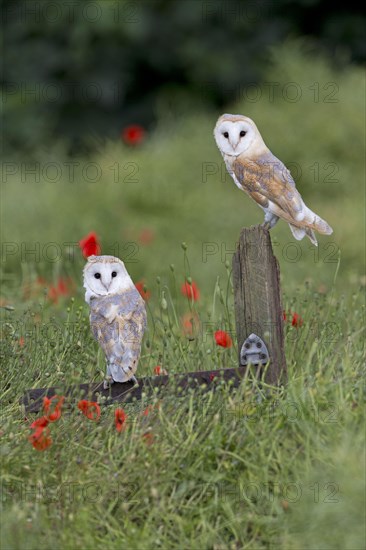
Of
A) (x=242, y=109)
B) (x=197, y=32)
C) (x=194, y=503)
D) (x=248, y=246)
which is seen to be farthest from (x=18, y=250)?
(x=197, y=32)

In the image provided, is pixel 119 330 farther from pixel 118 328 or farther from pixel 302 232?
pixel 302 232

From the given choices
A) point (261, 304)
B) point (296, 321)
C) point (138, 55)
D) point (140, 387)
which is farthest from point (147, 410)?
point (138, 55)

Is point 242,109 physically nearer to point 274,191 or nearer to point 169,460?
point 274,191

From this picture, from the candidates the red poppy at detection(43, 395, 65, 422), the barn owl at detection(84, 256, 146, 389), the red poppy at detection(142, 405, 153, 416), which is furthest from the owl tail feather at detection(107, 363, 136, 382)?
the red poppy at detection(43, 395, 65, 422)

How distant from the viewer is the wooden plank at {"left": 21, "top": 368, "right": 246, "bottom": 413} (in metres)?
3.95

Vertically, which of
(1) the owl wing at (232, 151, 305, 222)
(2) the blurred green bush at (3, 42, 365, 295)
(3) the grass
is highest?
(2) the blurred green bush at (3, 42, 365, 295)

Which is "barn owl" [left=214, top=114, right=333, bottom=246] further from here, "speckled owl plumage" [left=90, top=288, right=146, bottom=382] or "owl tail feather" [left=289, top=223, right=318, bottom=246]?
"speckled owl plumage" [left=90, top=288, right=146, bottom=382]

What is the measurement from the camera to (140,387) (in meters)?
4.07

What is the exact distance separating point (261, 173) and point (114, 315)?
841mm

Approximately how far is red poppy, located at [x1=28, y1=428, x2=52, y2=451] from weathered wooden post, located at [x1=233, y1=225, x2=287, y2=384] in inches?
36.4

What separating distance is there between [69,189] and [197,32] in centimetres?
535

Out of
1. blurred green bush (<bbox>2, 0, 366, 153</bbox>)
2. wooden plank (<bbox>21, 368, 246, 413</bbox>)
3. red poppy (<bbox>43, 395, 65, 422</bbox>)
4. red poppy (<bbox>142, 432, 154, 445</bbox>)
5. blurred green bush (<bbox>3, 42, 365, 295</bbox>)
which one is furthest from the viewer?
blurred green bush (<bbox>2, 0, 366, 153</bbox>)

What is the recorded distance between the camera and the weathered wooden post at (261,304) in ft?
13.7

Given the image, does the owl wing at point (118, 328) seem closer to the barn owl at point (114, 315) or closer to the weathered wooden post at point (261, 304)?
the barn owl at point (114, 315)
